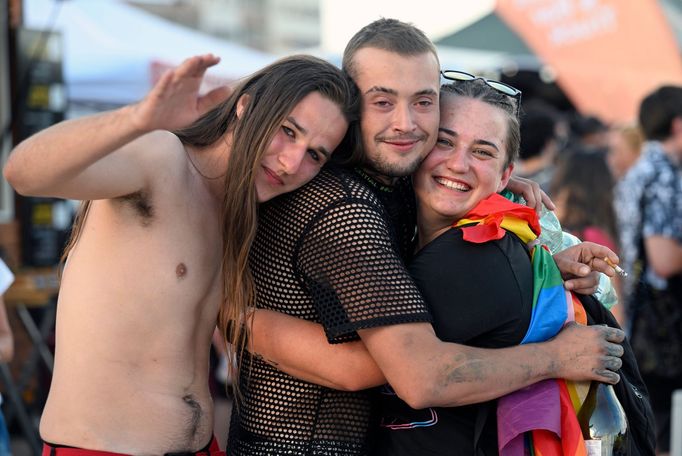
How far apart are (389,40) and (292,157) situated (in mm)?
542

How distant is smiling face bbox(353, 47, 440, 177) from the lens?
273 centimetres

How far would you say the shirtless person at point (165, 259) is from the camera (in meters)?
2.36

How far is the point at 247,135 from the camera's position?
253 cm

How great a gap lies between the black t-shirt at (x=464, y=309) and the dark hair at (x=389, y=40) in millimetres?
603

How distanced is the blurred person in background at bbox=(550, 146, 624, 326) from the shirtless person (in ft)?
9.33

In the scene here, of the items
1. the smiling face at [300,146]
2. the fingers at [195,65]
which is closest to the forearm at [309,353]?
the smiling face at [300,146]

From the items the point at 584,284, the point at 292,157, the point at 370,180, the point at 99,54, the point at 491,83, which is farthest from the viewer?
the point at 99,54

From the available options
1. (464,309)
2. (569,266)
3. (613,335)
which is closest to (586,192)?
(569,266)

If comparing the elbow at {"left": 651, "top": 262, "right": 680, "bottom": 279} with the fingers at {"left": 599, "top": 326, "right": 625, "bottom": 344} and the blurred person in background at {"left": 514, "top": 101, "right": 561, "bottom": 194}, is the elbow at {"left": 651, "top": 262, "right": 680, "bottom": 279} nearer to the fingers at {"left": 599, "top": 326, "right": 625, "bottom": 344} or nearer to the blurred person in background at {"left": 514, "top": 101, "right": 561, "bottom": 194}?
Result: the blurred person in background at {"left": 514, "top": 101, "right": 561, "bottom": 194}

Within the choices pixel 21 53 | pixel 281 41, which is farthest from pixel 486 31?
pixel 281 41

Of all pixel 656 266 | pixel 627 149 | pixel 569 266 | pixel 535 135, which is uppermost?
pixel 569 266

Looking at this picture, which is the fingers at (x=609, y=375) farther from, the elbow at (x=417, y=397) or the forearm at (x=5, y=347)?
the forearm at (x=5, y=347)

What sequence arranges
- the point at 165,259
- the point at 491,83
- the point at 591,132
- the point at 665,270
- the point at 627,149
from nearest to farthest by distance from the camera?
1. the point at 165,259
2. the point at 491,83
3. the point at 665,270
4. the point at 627,149
5. the point at 591,132

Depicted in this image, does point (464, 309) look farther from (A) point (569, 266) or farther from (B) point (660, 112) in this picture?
(B) point (660, 112)
